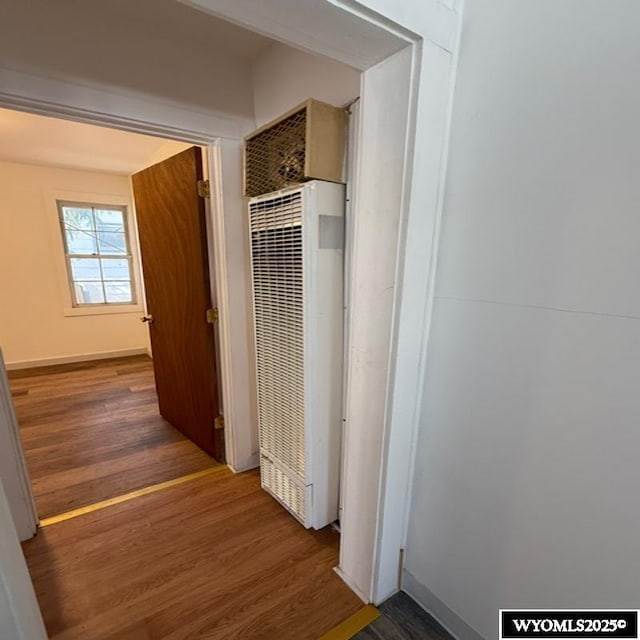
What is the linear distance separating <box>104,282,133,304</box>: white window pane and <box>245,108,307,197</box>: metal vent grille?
376cm

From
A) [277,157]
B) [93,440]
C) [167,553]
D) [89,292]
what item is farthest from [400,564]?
[89,292]

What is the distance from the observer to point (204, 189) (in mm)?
1854

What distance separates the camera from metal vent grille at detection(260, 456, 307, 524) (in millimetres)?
1582

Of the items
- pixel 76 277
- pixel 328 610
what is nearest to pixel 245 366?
pixel 328 610

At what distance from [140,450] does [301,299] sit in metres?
1.85

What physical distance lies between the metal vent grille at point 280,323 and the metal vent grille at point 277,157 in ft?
0.31

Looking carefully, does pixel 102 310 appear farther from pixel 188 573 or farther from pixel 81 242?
pixel 188 573

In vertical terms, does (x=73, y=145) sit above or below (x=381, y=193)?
above

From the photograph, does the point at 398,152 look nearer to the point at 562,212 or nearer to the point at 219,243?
the point at 562,212

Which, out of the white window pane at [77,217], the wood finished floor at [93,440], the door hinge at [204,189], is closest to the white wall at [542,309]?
the door hinge at [204,189]

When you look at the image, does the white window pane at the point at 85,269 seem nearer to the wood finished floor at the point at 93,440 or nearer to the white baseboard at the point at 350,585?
the wood finished floor at the point at 93,440

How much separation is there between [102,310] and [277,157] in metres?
4.06

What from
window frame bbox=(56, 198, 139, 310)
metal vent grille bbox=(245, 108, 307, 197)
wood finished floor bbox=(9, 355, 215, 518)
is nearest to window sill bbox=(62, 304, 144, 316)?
window frame bbox=(56, 198, 139, 310)

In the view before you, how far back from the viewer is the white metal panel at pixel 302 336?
1296 mm
